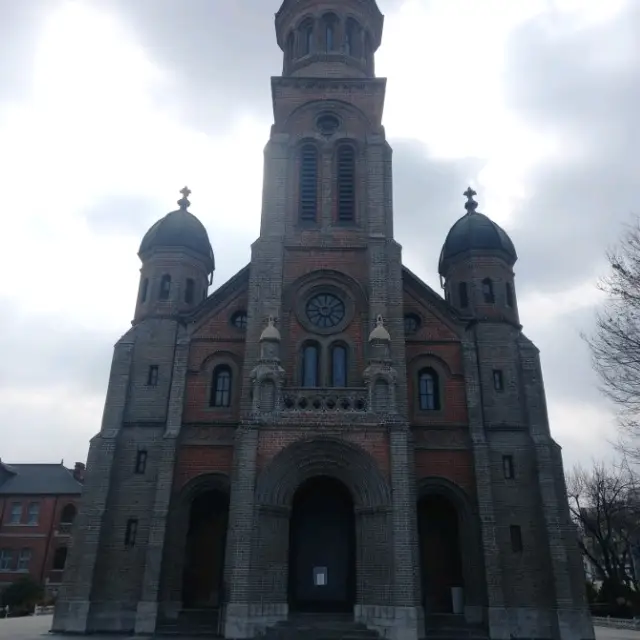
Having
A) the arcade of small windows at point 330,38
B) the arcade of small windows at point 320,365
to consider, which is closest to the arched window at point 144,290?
the arcade of small windows at point 320,365

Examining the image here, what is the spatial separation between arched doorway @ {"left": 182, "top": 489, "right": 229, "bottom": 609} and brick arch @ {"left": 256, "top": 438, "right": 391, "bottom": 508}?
13.1 feet

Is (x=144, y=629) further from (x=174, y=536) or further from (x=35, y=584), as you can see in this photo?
(x=35, y=584)

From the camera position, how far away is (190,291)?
88.5 feet

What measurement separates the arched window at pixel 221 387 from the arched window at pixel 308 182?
7047 mm

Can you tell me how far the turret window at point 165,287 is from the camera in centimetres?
2622

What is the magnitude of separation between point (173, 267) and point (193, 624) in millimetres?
14314

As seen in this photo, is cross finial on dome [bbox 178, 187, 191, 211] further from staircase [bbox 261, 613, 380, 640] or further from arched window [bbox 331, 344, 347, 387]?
staircase [bbox 261, 613, 380, 640]

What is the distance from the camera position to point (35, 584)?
122ft

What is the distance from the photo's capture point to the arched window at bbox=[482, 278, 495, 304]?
2609cm

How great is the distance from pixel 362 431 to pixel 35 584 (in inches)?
1133

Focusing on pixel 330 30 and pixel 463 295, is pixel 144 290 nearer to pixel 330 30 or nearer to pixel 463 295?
pixel 463 295

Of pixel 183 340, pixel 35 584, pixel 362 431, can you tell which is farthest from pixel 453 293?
pixel 35 584

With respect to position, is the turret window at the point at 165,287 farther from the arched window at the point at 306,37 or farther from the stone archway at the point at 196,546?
the arched window at the point at 306,37

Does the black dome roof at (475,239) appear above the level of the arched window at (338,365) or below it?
above
